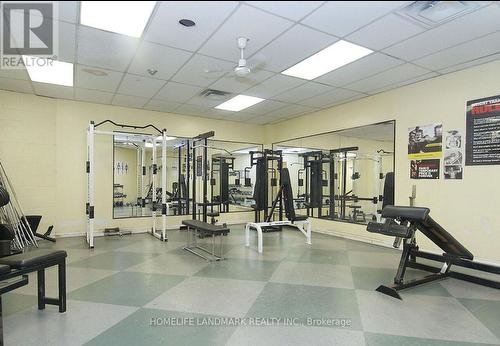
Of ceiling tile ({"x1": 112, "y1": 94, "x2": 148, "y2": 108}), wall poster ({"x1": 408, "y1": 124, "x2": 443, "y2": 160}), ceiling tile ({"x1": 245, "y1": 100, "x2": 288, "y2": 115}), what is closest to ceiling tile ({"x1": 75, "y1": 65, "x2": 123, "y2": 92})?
ceiling tile ({"x1": 112, "y1": 94, "x2": 148, "y2": 108})

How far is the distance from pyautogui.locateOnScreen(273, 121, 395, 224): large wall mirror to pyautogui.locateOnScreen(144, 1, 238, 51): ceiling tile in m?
3.75

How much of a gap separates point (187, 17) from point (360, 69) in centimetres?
259

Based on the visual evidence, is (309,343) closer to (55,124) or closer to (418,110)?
(418,110)

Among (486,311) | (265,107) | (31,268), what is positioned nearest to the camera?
(31,268)

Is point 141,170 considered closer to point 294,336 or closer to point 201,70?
point 201,70

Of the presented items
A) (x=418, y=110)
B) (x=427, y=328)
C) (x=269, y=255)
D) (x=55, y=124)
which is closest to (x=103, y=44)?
(x=55, y=124)

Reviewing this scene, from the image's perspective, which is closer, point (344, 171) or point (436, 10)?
point (436, 10)

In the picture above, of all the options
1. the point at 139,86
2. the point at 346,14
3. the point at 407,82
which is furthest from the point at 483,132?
the point at 139,86

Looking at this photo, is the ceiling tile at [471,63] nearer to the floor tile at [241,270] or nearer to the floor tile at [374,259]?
the floor tile at [374,259]

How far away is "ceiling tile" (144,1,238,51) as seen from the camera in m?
2.60

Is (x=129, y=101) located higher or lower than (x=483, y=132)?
higher

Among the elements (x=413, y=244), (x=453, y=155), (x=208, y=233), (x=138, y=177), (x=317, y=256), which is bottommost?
(x=317, y=256)

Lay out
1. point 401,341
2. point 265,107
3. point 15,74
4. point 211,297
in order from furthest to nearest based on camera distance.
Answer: point 265,107
point 15,74
point 211,297
point 401,341

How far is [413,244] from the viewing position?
3402mm
